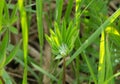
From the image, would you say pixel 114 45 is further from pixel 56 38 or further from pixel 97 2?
pixel 56 38

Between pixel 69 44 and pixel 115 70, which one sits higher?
pixel 69 44

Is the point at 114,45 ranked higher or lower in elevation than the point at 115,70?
higher

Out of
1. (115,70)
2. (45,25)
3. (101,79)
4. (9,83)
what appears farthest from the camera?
(45,25)

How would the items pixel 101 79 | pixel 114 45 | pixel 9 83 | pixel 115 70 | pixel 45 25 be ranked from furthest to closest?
pixel 45 25, pixel 115 70, pixel 114 45, pixel 9 83, pixel 101 79

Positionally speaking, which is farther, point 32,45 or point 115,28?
point 32,45

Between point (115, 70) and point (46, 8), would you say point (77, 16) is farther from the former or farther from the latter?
point (46, 8)

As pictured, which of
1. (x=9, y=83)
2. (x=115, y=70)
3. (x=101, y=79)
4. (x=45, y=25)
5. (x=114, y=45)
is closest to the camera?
(x=101, y=79)

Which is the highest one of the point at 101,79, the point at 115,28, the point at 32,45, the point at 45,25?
the point at 115,28

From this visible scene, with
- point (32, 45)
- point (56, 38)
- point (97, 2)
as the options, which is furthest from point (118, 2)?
point (56, 38)

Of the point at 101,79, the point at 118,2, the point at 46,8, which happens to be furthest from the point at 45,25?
the point at 101,79
